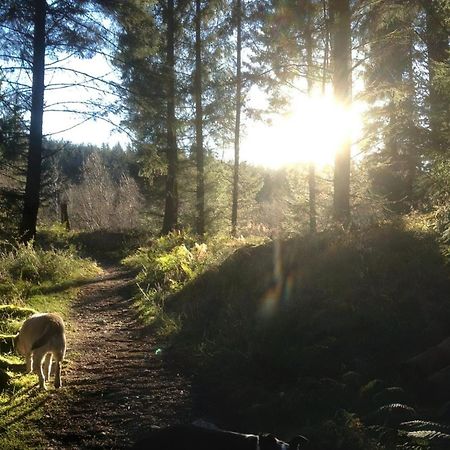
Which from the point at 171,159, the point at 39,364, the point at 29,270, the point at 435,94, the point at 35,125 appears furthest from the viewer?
the point at 171,159

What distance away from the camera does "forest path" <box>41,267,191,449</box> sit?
15.0ft

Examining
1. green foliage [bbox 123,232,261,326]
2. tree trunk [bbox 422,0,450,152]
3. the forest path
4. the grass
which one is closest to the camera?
the forest path

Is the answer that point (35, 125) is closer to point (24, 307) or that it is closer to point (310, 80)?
point (24, 307)

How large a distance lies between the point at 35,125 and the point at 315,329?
10.9 metres

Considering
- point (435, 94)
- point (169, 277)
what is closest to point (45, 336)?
point (169, 277)

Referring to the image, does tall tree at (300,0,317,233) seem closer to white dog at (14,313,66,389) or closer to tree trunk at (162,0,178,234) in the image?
tree trunk at (162,0,178,234)

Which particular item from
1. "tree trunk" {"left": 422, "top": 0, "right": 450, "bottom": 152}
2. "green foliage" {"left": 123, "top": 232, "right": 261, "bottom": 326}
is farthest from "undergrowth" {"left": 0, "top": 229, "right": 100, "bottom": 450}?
"tree trunk" {"left": 422, "top": 0, "right": 450, "bottom": 152}

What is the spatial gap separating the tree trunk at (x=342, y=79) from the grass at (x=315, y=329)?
7.71 feet

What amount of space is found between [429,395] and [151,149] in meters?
12.1

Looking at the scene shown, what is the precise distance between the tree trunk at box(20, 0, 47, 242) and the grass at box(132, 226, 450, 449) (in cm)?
691

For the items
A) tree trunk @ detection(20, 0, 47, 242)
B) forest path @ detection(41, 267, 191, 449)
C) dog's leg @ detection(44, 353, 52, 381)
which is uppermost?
tree trunk @ detection(20, 0, 47, 242)

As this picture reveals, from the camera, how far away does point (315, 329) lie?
246 inches

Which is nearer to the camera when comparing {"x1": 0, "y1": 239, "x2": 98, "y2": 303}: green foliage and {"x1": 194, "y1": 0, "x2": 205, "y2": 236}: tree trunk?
{"x1": 0, "y1": 239, "x2": 98, "y2": 303}: green foliage

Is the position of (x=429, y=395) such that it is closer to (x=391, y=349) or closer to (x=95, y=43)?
(x=391, y=349)
